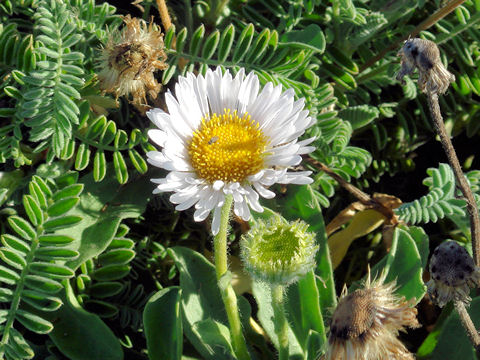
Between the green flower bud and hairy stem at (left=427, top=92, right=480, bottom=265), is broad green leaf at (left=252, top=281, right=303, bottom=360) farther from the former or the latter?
hairy stem at (left=427, top=92, right=480, bottom=265)

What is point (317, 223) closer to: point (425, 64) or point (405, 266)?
point (405, 266)

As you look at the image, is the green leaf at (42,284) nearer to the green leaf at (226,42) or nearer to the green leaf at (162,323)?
the green leaf at (162,323)

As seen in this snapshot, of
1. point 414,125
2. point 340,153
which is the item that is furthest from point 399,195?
point 340,153

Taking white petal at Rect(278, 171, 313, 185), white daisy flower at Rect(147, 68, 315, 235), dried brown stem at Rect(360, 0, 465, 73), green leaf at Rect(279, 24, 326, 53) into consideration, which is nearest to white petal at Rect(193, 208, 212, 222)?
white daisy flower at Rect(147, 68, 315, 235)

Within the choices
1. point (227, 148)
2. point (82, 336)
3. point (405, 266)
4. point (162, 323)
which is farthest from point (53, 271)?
point (405, 266)

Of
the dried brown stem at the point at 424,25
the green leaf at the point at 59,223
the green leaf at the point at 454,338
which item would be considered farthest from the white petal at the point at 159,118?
the green leaf at the point at 454,338
